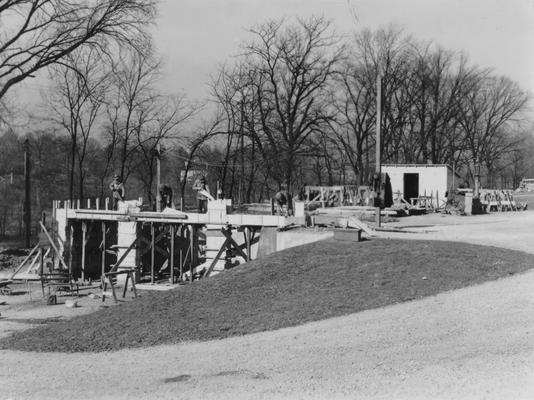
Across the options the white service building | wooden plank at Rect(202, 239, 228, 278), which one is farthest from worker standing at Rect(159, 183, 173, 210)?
the white service building

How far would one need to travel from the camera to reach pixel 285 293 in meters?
14.6

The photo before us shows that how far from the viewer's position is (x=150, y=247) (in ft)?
94.5

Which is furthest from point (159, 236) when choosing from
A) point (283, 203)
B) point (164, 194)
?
point (283, 203)

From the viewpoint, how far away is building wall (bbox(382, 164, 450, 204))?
42688 mm

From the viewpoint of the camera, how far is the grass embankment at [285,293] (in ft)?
41.8

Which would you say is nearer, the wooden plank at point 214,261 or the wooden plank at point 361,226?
the wooden plank at point 361,226

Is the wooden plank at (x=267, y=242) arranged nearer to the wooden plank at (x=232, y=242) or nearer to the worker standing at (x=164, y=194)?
the wooden plank at (x=232, y=242)

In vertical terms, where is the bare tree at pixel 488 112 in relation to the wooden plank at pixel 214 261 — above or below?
above

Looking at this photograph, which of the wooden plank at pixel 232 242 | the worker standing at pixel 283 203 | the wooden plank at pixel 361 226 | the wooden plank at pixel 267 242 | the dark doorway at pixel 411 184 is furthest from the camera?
the dark doorway at pixel 411 184

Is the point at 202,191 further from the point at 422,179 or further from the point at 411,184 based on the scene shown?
the point at 411,184

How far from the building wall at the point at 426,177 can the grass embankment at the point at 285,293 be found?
26.0 metres

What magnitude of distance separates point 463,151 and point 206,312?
5903cm

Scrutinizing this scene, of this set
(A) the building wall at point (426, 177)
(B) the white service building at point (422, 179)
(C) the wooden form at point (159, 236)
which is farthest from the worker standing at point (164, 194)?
(A) the building wall at point (426, 177)

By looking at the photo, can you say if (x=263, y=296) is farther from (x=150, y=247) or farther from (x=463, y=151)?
(x=463, y=151)
